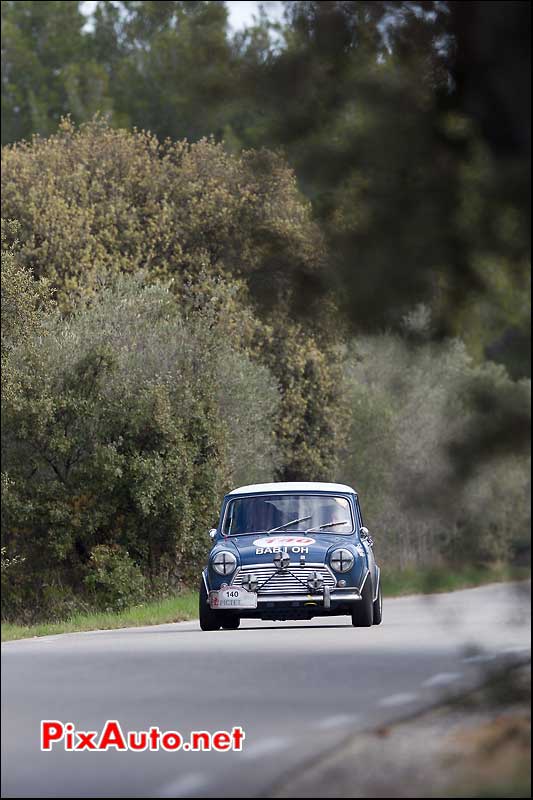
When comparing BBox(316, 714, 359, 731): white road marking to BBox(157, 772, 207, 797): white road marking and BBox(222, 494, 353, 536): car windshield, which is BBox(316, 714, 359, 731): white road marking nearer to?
BBox(157, 772, 207, 797): white road marking

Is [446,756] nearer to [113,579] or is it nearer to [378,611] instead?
[378,611]

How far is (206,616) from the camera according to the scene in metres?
15.8

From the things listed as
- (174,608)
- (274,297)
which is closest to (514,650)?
(274,297)

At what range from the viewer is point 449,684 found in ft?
30.2

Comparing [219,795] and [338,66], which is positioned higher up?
[338,66]

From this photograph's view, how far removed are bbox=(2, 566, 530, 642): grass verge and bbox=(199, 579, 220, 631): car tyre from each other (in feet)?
7.01

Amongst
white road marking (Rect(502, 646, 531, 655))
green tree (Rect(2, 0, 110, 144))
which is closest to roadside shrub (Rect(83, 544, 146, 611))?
white road marking (Rect(502, 646, 531, 655))

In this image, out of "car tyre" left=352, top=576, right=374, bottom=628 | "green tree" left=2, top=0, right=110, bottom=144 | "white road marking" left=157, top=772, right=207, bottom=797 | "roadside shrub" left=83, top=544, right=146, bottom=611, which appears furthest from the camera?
"green tree" left=2, top=0, right=110, bottom=144

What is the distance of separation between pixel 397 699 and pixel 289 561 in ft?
16.1

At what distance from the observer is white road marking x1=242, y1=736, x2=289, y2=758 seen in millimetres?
8117

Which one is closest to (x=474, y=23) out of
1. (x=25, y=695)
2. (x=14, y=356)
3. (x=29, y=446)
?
(x=25, y=695)

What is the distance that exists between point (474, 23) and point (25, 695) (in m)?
5.19

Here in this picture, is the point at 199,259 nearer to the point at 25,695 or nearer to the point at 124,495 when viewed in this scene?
the point at 124,495

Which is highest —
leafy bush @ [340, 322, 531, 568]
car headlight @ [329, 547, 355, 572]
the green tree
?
the green tree
